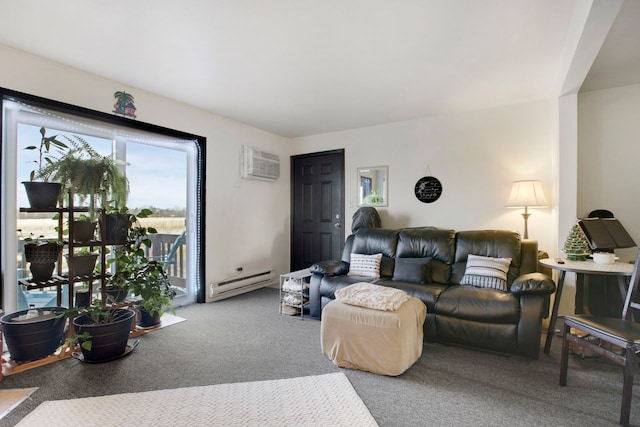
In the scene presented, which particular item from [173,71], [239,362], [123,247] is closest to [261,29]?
[173,71]

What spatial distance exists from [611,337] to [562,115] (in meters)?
2.36

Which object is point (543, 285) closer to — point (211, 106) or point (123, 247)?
point (123, 247)

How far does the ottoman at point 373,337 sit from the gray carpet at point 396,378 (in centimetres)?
8

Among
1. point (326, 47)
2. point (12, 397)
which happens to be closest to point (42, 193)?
point (12, 397)

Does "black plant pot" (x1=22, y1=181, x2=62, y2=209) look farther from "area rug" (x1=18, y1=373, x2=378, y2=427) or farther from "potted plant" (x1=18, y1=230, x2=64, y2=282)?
Answer: "area rug" (x1=18, y1=373, x2=378, y2=427)

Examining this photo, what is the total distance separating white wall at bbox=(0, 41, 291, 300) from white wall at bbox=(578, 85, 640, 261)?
4022mm

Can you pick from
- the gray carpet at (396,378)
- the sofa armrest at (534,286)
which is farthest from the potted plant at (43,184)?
the sofa armrest at (534,286)

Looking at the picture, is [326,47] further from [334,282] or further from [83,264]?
[83,264]

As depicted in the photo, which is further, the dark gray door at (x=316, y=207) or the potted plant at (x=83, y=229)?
the dark gray door at (x=316, y=207)

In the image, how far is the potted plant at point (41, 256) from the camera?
8.03 ft

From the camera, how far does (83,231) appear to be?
8.87 feet

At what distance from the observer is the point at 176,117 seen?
381cm

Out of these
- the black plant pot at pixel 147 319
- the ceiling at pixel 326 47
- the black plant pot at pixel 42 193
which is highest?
the ceiling at pixel 326 47

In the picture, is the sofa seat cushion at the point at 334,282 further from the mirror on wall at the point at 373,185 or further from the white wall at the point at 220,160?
the white wall at the point at 220,160
